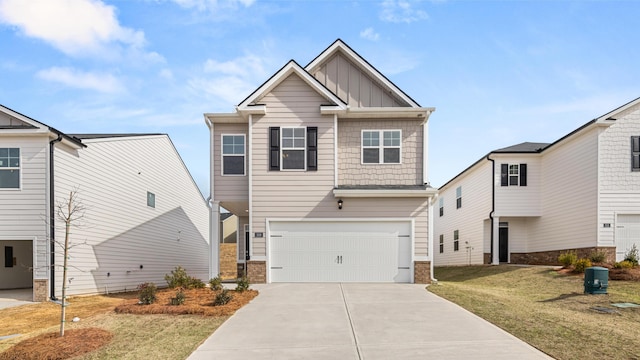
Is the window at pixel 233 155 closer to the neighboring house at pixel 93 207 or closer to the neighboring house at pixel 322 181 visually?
the neighboring house at pixel 322 181

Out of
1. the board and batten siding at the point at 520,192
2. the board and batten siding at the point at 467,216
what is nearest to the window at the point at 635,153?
the board and batten siding at the point at 520,192

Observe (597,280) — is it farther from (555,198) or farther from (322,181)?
(555,198)

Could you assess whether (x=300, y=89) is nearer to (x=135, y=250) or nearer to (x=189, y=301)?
(x=189, y=301)

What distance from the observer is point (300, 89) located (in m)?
16.3

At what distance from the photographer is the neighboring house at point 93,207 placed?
14.0 m

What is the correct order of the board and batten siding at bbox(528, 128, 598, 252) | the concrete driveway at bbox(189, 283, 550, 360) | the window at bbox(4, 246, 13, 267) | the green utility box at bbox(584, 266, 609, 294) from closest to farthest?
the concrete driveway at bbox(189, 283, 550, 360) → the green utility box at bbox(584, 266, 609, 294) → the board and batten siding at bbox(528, 128, 598, 252) → the window at bbox(4, 246, 13, 267)

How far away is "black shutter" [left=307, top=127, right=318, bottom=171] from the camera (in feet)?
52.9

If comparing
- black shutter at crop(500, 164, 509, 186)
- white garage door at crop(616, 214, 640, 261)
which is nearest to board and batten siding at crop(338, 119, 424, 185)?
black shutter at crop(500, 164, 509, 186)

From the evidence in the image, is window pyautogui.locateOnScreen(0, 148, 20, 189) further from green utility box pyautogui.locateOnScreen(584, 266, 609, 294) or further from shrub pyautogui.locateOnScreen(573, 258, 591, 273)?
shrub pyautogui.locateOnScreen(573, 258, 591, 273)

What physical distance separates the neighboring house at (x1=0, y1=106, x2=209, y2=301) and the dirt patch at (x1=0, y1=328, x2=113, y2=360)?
4874mm

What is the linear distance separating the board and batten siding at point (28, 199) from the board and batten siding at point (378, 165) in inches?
384

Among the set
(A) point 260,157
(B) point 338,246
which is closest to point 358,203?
(B) point 338,246

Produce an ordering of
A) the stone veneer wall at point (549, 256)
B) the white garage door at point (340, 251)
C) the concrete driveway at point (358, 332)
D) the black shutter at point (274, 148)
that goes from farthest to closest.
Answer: the stone veneer wall at point (549, 256) → the black shutter at point (274, 148) → the white garage door at point (340, 251) → the concrete driveway at point (358, 332)

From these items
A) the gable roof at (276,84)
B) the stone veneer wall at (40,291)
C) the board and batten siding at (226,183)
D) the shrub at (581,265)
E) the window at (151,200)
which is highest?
the gable roof at (276,84)
